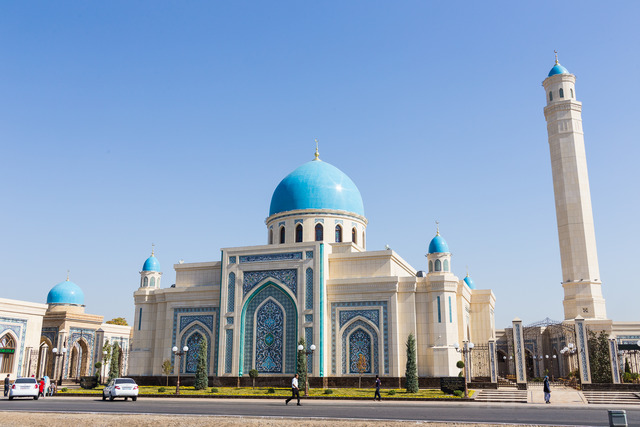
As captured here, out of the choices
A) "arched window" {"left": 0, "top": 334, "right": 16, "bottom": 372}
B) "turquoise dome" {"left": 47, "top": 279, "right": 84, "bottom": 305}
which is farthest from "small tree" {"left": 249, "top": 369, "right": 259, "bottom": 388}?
"turquoise dome" {"left": 47, "top": 279, "right": 84, "bottom": 305}

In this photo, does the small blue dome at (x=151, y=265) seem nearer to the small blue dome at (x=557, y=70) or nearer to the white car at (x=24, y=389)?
the white car at (x=24, y=389)

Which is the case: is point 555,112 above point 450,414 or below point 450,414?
above

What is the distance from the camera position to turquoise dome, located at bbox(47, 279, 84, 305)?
44.8 meters

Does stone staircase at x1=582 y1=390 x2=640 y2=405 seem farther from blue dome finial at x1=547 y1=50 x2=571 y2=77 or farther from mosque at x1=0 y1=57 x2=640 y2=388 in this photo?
blue dome finial at x1=547 y1=50 x2=571 y2=77

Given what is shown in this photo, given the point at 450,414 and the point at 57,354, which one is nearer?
the point at 450,414

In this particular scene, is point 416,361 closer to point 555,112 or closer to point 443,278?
point 443,278

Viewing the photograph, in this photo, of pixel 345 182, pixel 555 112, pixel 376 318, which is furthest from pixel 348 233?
pixel 555 112

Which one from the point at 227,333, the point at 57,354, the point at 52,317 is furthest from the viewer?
the point at 52,317

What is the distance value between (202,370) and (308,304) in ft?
20.6

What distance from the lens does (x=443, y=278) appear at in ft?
96.3

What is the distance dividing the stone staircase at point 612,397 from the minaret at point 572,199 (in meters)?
11.5

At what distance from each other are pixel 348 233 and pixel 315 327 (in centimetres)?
739

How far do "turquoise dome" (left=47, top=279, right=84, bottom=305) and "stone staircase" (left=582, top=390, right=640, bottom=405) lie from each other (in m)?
37.0

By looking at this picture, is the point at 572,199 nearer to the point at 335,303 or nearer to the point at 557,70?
the point at 557,70
